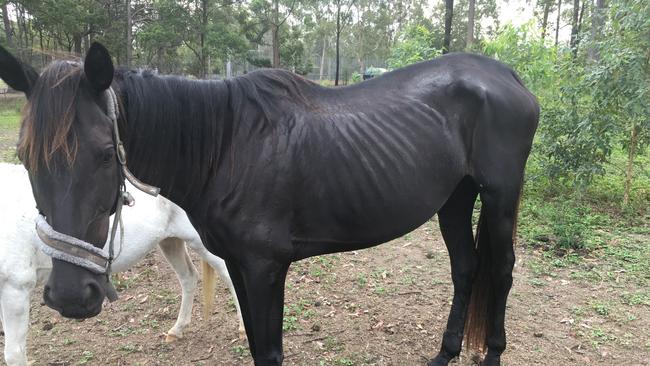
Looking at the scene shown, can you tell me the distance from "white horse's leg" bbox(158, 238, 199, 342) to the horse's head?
1.91m

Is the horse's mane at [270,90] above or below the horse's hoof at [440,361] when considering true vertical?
above

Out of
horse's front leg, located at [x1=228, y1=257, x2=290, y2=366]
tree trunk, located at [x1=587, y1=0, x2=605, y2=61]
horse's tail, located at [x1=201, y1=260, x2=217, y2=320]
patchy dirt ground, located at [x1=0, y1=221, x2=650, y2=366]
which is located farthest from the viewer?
tree trunk, located at [x1=587, y1=0, x2=605, y2=61]

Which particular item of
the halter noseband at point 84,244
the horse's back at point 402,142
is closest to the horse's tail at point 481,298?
the horse's back at point 402,142

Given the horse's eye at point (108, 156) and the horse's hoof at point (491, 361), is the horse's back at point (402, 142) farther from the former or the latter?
the horse's hoof at point (491, 361)

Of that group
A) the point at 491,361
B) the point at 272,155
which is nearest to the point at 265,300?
the point at 272,155

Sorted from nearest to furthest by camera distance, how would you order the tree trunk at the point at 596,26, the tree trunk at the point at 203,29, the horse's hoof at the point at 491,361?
the horse's hoof at the point at 491,361
the tree trunk at the point at 596,26
the tree trunk at the point at 203,29

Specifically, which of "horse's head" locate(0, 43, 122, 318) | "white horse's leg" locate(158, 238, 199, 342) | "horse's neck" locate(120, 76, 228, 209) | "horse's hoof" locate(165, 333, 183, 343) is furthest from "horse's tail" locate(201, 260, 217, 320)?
"horse's head" locate(0, 43, 122, 318)

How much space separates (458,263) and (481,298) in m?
0.25

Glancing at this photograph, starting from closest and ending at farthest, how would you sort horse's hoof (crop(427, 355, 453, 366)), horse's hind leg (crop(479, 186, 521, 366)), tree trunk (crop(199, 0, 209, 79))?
horse's hind leg (crop(479, 186, 521, 366)) < horse's hoof (crop(427, 355, 453, 366)) < tree trunk (crop(199, 0, 209, 79))

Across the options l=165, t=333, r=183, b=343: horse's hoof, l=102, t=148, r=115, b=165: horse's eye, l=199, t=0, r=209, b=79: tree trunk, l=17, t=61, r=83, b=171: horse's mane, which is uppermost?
l=199, t=0, r=209, b=79: tree trunk

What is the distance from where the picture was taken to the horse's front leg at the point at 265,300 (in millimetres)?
1718

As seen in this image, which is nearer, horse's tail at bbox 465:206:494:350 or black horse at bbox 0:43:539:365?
black horse at bbox 0:43:539:365

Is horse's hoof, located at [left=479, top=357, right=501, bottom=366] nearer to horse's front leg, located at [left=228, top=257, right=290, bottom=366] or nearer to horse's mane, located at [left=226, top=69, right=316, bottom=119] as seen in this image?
→ horse's front leg, located at [left=228, top=257, right=290, bottom=366]

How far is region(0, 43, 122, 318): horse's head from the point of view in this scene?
1.22 metres
